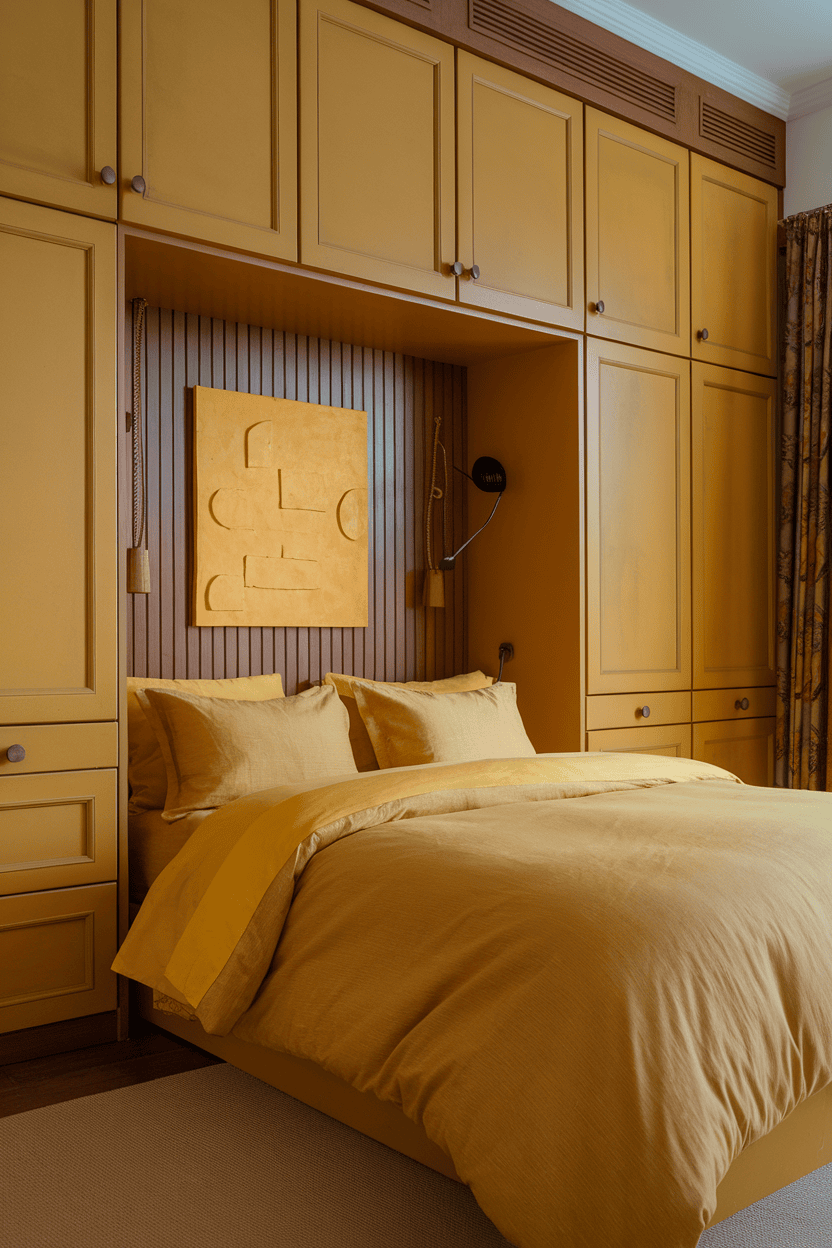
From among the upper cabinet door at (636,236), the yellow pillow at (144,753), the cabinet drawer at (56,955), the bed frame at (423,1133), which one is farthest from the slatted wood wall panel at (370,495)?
the bed frame at (423,1133)

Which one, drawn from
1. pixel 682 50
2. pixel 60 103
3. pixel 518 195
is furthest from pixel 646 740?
pixel 60 103

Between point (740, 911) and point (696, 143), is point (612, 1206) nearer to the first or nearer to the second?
point (740, 911)

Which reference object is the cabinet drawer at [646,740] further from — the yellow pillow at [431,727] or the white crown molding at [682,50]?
the white crown molding at [682,50]

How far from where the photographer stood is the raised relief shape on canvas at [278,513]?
3.08m

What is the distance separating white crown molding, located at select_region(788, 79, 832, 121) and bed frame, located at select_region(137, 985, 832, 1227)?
363cm

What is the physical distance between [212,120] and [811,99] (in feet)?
8.42

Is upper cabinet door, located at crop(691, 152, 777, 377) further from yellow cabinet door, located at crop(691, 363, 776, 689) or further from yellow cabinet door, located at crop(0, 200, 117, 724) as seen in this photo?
yellow cabinet door, located at crop(0, 200, 117, 724)

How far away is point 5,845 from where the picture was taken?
7.53ft

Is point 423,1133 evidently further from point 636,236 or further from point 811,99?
point 811,99

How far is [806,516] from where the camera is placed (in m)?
3.97

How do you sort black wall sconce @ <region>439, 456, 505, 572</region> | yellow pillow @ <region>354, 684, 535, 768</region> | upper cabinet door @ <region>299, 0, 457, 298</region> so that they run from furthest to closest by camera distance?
black wall sconce @ <region>439, 456, 505, 572</region>
yellow pillow @ <region>354, 684, 535, 768</region>
upper cabinet door @ <region>299, 0, 457, 298</region>

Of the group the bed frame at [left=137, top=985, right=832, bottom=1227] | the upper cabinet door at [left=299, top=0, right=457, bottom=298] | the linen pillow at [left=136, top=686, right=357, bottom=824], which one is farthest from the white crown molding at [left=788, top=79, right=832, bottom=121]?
the bed frame at [left=137, top=985, right=832, bottom=1227]

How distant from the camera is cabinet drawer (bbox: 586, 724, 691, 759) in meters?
3.50

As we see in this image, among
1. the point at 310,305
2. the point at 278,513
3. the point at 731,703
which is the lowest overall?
the point at 731,703
